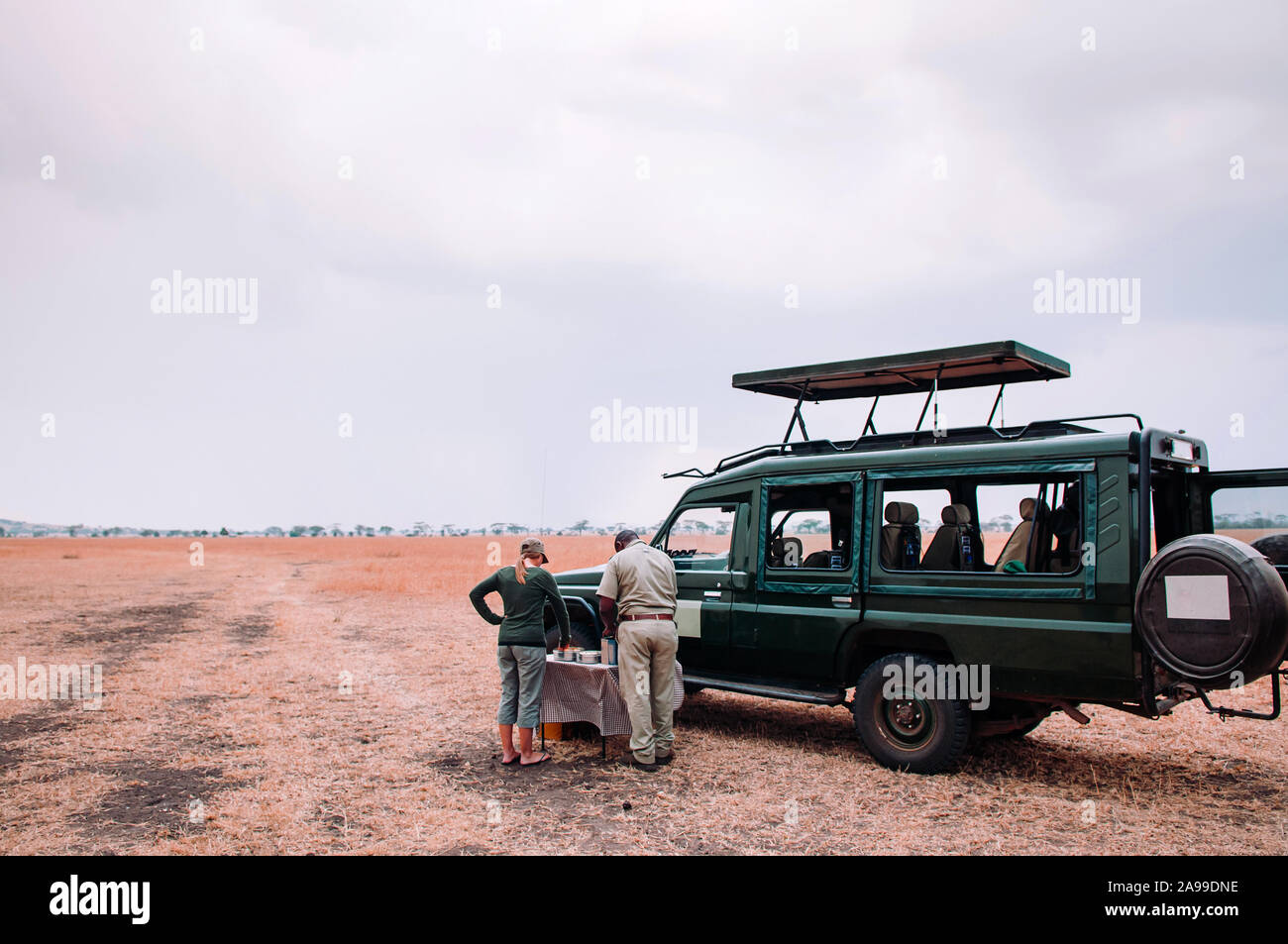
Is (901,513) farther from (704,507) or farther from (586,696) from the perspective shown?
(586,696)

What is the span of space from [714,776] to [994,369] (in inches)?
167

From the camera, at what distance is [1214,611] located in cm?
536

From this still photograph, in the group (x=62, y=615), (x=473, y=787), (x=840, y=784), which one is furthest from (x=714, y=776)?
(x=62, y=615)

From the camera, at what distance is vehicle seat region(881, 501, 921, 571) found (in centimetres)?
721

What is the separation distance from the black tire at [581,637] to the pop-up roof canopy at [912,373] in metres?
2.90

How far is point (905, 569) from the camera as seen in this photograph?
279 inches

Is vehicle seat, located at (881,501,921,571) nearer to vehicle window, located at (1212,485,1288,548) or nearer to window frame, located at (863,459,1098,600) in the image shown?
window frame, located at (863,459,1098,600)

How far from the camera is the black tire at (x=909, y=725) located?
21.6 feet

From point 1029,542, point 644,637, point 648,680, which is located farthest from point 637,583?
point 1029,542

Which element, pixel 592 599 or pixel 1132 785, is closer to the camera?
pixel 1132 785

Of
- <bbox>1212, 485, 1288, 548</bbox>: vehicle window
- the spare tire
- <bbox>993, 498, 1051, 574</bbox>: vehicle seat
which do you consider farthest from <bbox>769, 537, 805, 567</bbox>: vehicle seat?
<bbox>1212, 485, 1288, 548</bbox>: vehicle window

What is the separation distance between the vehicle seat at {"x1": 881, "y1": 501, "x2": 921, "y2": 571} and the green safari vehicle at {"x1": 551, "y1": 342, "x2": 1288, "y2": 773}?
0.05ft

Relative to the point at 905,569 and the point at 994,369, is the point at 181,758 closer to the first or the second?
the point at 905,569
